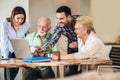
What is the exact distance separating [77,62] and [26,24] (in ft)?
5.57

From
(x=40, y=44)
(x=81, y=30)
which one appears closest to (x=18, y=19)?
(x=40, y=44)

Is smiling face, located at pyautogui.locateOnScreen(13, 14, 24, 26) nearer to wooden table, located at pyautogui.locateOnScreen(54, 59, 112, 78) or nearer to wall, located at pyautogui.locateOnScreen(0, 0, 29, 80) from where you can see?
wall, located at pyautogui.locateOnScreen(0, 0, 29, 80)

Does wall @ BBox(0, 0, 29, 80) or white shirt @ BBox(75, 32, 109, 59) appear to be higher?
wall @ BBox(0, 0, 29, 80)

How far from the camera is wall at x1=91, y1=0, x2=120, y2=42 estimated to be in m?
4.76

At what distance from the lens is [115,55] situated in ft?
13.8

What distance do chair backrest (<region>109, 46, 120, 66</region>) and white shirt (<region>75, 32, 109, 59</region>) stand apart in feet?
3.68

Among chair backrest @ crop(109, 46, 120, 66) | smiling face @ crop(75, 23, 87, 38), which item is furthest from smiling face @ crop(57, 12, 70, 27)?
chair backrest @ crop(109, 46, 120, 66)

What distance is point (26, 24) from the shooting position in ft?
14.0

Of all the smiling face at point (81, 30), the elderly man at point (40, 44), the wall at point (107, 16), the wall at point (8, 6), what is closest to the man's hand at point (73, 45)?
the elderly man at point (40, 44)

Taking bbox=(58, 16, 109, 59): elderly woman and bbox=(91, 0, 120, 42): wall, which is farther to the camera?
A: bbox=(91, 0, 120, 42): wall

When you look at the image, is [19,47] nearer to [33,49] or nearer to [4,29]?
[33,49]

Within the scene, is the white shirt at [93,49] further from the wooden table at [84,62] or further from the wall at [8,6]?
the wall at [8,6]

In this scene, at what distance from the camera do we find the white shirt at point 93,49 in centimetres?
299

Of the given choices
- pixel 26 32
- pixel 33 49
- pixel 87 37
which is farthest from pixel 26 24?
pixel 87 37
